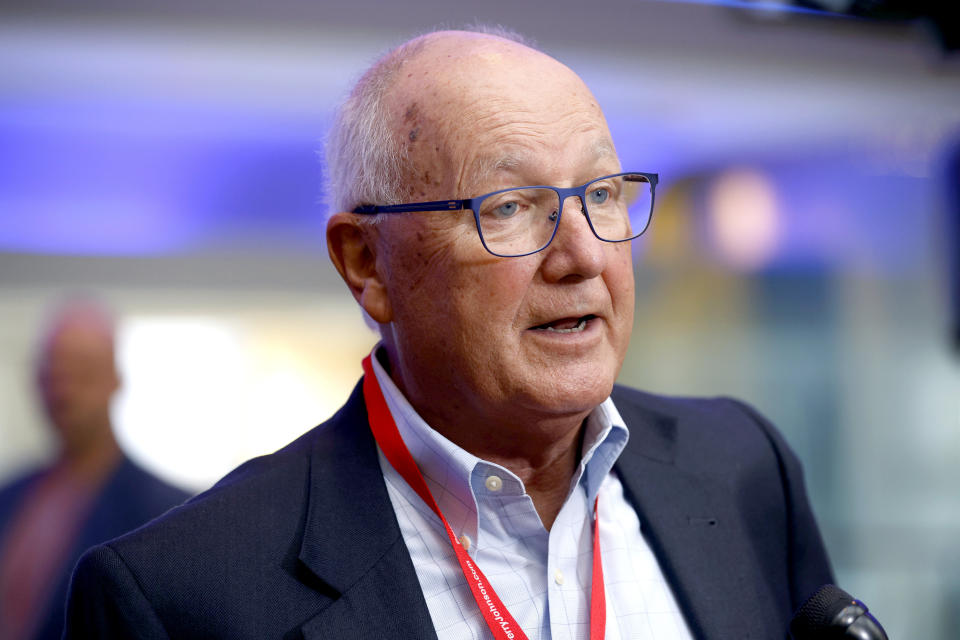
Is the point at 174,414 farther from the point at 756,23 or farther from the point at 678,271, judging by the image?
the point at 756,23

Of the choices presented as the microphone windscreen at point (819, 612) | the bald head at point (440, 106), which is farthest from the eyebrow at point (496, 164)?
the microphone windscreen at point (819, 612)

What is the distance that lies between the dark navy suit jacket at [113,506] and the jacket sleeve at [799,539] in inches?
94.1

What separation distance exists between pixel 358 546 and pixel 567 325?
0.43 m

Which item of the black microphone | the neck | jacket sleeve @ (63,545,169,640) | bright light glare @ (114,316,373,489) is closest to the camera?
the black microphone

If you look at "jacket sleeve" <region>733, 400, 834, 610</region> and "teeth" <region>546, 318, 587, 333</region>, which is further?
"jacket sleeve" <region>733, 400, 834, 610</region>

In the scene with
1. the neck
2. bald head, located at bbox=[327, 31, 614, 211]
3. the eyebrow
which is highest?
bald head, located at bbox=[327, 31, 614, 211]

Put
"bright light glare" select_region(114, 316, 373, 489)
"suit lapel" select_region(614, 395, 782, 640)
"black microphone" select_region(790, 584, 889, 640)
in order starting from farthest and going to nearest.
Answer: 1. "bright light glare" select_region(114, 316, 373, 489)
2. "suit lapel" select_region(614, 395, 782, 640)
3. "black microphone" select_region(790, 584, 889, 640)

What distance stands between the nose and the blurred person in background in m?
2.52

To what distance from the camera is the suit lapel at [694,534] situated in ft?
4.36

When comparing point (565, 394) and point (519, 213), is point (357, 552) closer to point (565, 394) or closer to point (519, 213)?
point (565, 394)

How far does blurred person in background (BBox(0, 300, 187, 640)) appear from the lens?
3.10 m

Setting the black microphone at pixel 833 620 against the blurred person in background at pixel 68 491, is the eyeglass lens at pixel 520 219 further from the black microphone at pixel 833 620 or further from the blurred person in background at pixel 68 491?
the blurred person in background at pixel 68 491

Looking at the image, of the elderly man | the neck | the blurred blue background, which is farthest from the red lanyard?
the blurred blue background

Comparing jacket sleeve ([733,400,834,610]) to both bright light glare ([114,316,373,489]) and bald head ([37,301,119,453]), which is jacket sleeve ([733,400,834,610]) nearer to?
bright light glare ([114,316,373,489])
